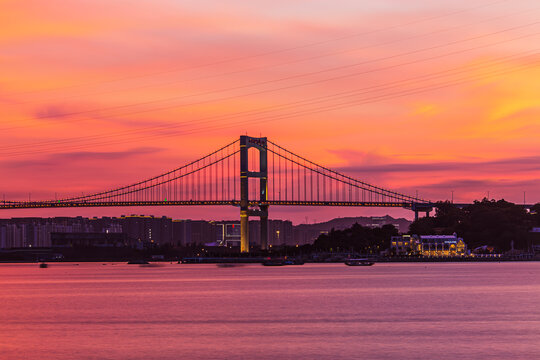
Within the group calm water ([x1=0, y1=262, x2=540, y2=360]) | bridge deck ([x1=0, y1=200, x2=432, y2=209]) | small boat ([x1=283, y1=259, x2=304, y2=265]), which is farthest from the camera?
small boat ([x1=283, y1=259, x2=304, y2=265])

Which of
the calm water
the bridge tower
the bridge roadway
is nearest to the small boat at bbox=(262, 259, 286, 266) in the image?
the bridge tower

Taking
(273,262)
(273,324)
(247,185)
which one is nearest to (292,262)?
(273,262)

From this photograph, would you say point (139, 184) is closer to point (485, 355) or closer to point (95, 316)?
point (95, 316)

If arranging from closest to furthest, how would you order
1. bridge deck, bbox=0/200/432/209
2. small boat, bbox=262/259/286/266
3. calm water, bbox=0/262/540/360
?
calm water, bbox=0/262/540/360
bridge deck, bbox=0/200/432/209
small boat, bbox=262/259/286/266

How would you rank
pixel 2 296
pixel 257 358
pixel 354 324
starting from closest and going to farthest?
pixel 257 358
pixel 354 324
pixel 2 296

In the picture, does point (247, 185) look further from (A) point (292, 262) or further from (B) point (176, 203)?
(A) point (292, 262)

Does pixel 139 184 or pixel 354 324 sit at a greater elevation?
pixel 139 184

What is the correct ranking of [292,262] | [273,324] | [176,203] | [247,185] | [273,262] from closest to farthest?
1. [273,324]
2. [176,203]
3. [247,185]
4. [273,262]
5. [292,262]

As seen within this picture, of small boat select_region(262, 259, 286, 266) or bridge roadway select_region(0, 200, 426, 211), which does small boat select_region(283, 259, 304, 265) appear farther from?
bridge roadway select_region(0, 200, 426, 211)

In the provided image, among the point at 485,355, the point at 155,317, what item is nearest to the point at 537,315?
the point at 485,355
